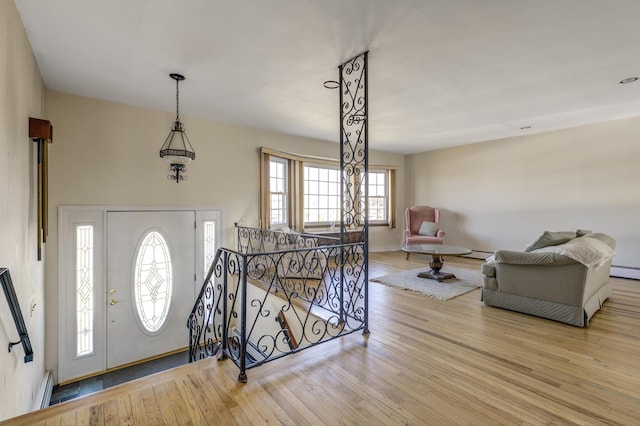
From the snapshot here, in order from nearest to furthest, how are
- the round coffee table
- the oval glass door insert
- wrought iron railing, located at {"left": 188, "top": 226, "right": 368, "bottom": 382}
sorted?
wrought iron railing, located at {"left": 188, "top": 226, "right": 368, "bottom": 382} → the oval glass door insert → the round coffee table

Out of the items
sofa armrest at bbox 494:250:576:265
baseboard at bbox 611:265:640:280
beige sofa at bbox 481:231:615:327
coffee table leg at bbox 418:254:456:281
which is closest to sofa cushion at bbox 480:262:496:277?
beige sofa at bbox 481:231:615:327

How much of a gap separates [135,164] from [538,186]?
6.94 meters

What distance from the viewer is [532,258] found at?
3.04 m

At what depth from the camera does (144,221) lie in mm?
4199

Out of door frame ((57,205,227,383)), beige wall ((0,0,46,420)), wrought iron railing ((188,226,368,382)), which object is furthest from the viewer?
door frame ((57,205,227,383))

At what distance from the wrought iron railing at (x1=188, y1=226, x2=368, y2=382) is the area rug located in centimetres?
60

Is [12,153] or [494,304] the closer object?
[12,153]

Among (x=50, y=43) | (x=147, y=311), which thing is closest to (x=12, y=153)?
(x=50, y=43)

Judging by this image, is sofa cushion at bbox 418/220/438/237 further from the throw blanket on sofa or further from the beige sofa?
the throw blanket on sofa

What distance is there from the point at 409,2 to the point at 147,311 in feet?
15.5

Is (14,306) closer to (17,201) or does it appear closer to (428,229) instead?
(17,201)

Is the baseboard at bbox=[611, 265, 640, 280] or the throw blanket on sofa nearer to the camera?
the throw blanket on sofa

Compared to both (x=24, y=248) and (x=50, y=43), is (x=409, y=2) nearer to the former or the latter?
(x=50, y=43)

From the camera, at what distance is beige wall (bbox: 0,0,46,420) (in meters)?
1.85
